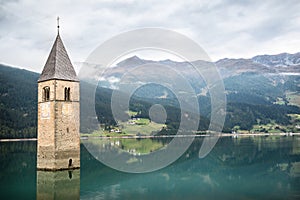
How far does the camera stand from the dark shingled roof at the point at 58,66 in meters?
35.4

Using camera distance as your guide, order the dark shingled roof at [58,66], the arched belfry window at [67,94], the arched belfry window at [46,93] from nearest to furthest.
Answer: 1. the dark shingled roof at [58,66]
2. the arched belfry window at [46,93]
3. the arched belfry window at [67,94]

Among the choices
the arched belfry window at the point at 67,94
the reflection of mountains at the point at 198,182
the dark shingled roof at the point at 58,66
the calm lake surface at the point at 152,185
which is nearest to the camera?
the calm lake surface at the point at 152,185

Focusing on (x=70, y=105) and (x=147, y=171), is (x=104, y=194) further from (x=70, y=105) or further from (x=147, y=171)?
(x=147, y=171)

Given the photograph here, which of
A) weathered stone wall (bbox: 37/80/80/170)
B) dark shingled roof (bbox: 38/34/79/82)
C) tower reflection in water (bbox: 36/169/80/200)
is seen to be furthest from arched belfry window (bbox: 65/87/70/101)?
tower reflection in water (bbox: 36/169/80/200)

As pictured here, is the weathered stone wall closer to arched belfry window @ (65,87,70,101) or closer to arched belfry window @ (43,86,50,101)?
arched belfry window @ (65,87,70,101)

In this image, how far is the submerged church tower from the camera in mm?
33906

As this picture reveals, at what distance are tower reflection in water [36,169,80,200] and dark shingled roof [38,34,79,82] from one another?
30.4 feet

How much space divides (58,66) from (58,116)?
17.0 ft

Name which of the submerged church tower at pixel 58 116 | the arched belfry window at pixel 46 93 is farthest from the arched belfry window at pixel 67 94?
the arched belfry window at pixel 46 93

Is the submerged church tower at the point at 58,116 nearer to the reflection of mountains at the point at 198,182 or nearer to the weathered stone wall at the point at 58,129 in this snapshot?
the weathered stone wall at the point at 58,129

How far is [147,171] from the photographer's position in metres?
43.2

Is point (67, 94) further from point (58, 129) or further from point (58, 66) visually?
point (58, 129)

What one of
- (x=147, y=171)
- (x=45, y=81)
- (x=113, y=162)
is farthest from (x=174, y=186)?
(x=113, y=162)

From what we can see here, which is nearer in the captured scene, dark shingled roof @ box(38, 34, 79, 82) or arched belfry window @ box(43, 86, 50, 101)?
dark shingled roof @ box(38, 34, 79, 82)
